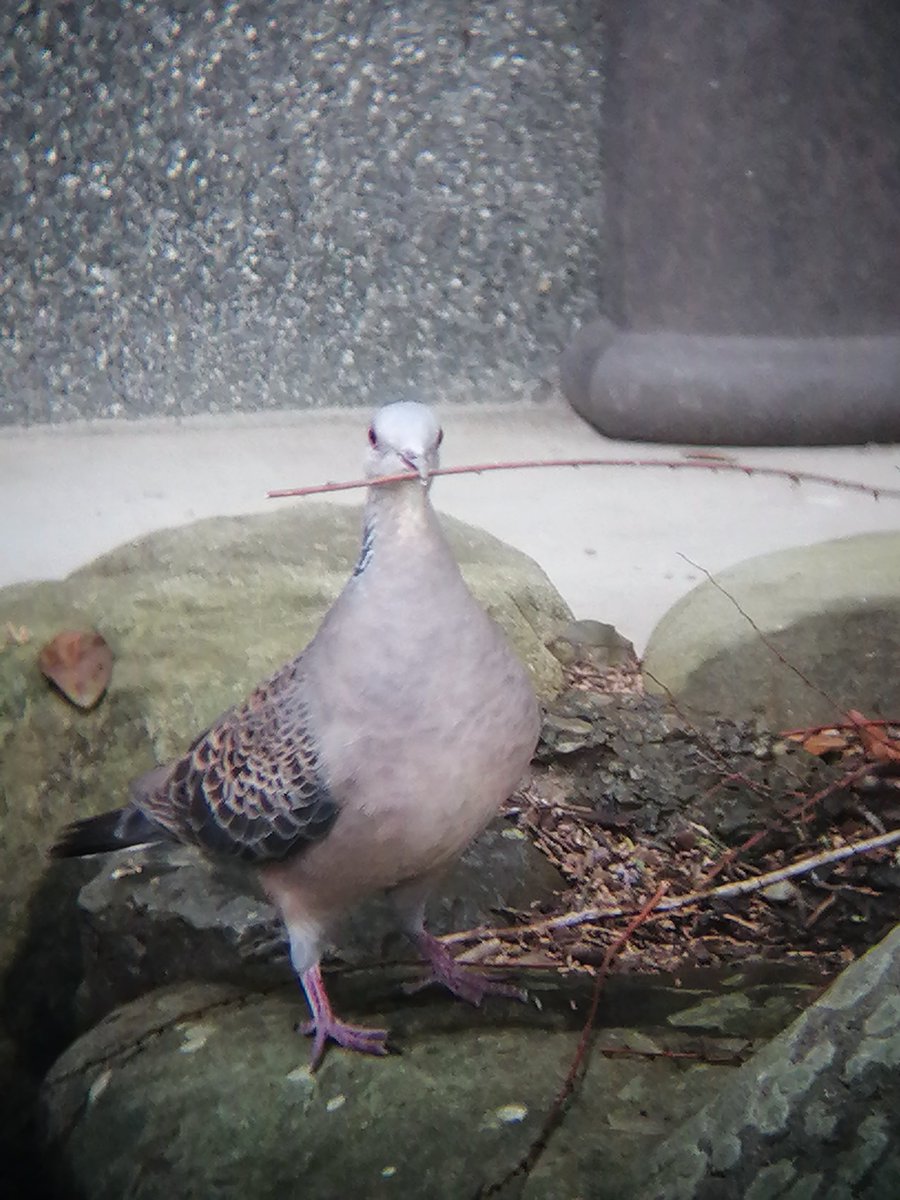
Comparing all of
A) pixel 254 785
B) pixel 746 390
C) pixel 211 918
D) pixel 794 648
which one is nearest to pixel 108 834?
pixel 211 918

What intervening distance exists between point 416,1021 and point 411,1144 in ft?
0.82

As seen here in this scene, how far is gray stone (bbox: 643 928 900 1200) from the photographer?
3.05 ft

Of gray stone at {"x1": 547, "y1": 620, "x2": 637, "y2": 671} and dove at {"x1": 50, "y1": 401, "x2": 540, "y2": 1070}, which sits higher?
dove at {"x1": 50, "y1": 401, "x2": 540, "y2": 1070}

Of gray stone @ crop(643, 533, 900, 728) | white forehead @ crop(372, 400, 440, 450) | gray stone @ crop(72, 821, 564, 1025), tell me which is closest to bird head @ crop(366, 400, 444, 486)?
white forehead @ crop(372, 400, 440, 450)

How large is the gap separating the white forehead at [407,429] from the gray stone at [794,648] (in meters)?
0.95

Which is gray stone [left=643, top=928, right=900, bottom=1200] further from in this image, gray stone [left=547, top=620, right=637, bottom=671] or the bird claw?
gray stone [left=547, top=620, right=637, bottom=671]

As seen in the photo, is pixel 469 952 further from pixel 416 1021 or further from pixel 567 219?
pixel 567 219

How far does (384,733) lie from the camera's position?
52.0 inches

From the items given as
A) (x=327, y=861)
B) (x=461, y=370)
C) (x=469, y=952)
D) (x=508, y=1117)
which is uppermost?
(x=327, y=861)

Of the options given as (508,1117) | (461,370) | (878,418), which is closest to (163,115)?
(461,370)

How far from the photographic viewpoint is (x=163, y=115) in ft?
11.5

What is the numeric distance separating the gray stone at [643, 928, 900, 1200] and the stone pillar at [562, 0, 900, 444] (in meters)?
2.50

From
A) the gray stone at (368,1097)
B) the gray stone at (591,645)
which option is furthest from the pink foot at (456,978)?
the gray stone at (591,645)

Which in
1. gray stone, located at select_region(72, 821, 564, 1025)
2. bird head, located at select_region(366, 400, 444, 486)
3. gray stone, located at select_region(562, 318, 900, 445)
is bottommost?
gray stone, located at select_region(562, 318, 900, 445)
